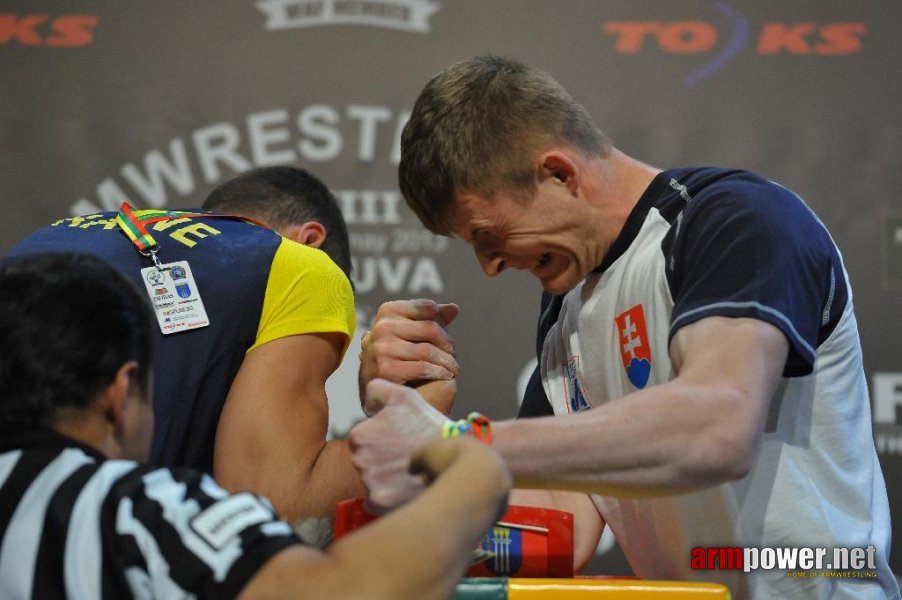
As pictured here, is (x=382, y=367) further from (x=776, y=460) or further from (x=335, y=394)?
(x=335, y=394)

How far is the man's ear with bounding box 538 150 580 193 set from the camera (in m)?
1.48

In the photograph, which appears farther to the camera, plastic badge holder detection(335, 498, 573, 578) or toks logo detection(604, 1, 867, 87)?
toks logo detection(604, 1, 867, 87)

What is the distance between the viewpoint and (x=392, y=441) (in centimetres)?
109

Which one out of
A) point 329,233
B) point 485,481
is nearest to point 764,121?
point 329,233

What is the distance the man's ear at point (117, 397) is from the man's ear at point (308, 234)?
1.11 meters

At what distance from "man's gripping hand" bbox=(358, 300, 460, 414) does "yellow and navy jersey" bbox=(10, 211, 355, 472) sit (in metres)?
0.06

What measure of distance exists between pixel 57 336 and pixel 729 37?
2.39m

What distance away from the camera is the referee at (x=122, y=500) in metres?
0.80

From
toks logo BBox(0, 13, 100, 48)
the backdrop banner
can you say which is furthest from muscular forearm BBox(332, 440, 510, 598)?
toks logo BBox(0, 13, 100, 48)

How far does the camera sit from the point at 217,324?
1430 mm

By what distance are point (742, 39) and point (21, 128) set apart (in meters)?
2.03

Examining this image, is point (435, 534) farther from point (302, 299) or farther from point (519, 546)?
point (302, 299)

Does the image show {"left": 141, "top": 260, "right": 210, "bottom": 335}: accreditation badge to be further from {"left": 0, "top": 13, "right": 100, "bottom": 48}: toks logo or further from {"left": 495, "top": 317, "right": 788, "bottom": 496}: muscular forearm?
{"left": 0, "top": 13, "right": 100, "bottom": 48}: toks logo

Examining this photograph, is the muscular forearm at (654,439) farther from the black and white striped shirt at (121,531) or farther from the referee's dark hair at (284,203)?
the referee's dark hair at (284,203)
